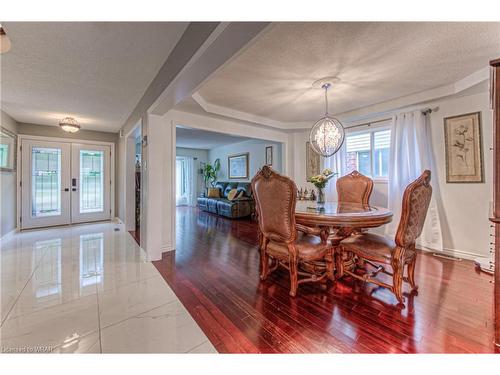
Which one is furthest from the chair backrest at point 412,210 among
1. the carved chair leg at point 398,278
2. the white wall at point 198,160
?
the white wall at point 198,160

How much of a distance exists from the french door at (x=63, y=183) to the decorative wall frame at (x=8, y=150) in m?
0.31

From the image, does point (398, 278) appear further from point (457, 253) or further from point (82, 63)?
point (82, 63)

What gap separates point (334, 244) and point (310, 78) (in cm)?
197

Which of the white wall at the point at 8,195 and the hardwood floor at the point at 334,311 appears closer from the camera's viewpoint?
the hardwood floor at the point at 334,311

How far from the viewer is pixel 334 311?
175cm

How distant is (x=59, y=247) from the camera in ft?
11.3

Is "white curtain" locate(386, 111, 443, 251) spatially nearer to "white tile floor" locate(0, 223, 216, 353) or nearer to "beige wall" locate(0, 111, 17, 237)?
"white tile floor" locate(0, 223, 216, 353)

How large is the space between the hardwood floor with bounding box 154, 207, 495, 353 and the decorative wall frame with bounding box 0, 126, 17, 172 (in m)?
3.63

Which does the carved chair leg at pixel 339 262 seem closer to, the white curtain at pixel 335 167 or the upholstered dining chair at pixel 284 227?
the upholstered dining chair at pixel 284 227

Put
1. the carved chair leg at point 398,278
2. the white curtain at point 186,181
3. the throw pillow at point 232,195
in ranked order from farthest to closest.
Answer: the white curtain at point 186,181 < the throw pillow at point 232,195 < the carved chair leg at point 398,278

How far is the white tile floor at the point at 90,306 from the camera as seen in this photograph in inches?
55.1

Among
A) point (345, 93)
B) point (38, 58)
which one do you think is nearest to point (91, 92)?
point (38, 58)

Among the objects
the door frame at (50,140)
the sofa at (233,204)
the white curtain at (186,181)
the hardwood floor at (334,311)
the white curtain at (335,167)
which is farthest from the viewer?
the white curtain at (186,181)
